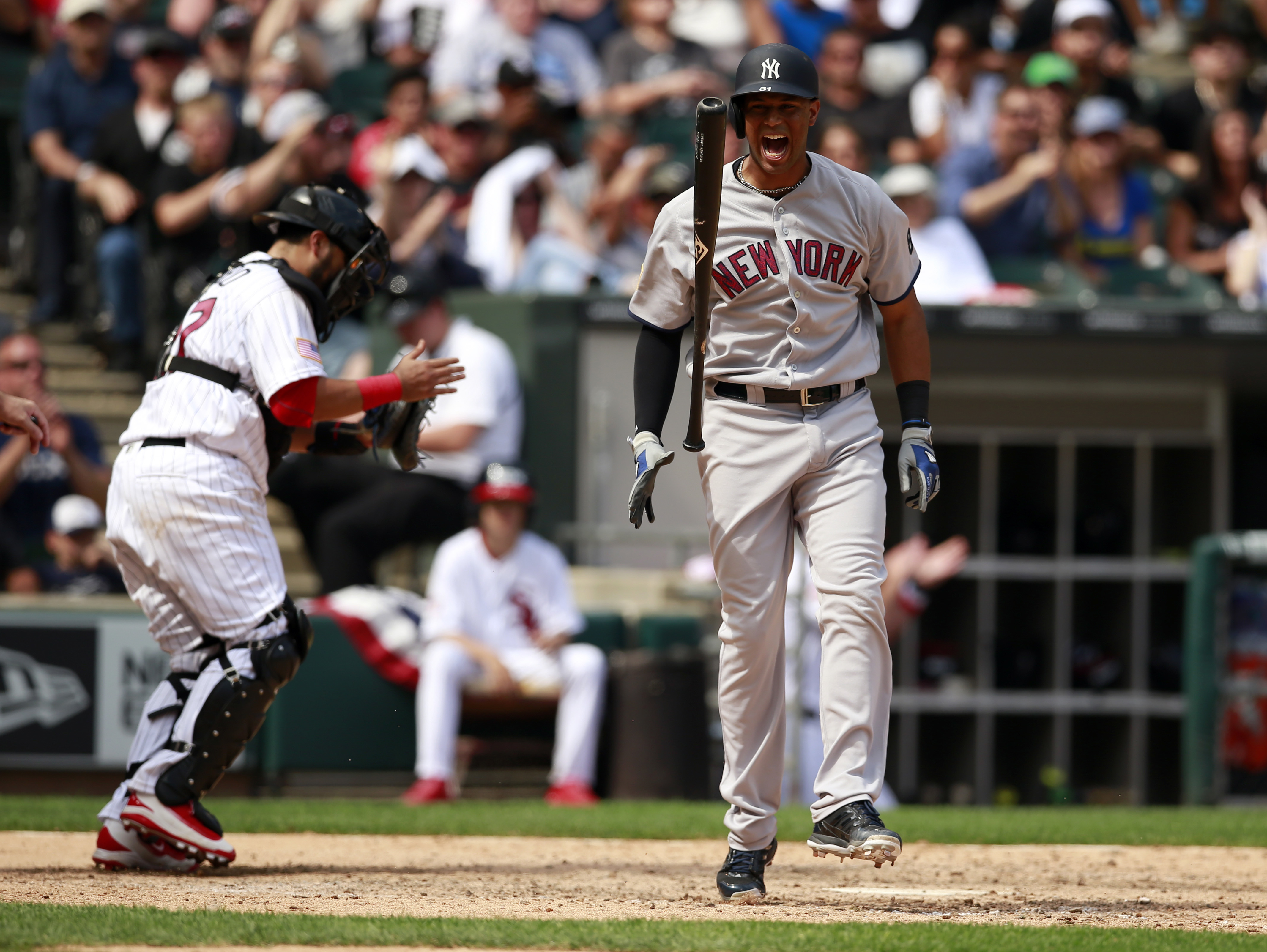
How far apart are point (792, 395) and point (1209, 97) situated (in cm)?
853

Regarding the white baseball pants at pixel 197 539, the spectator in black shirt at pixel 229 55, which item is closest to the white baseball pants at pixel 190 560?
the white baseball pants at pixel 197 539

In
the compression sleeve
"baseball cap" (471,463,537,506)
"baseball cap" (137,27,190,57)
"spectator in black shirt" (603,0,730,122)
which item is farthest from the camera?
"spectator in black shirt" (603,0,730,122)

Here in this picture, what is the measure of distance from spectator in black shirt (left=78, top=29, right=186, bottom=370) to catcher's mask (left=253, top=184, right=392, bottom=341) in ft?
15.2

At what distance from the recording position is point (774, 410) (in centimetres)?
428

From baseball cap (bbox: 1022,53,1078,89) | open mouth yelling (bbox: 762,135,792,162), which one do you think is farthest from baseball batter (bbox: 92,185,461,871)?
baseball cap (bbox: 1022,53,1078,89)

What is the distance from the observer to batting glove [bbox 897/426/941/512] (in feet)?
14.1

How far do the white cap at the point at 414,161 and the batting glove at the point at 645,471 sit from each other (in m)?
5.51

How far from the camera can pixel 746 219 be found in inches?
168

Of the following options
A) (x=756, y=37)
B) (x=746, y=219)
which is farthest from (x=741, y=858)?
(x=756, y=37)

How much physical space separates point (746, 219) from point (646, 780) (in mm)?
3978

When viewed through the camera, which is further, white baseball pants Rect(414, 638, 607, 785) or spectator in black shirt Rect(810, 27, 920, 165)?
spectator in black shirt Rect(810, 27, 920, 165)

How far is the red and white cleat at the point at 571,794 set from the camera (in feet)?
24.1

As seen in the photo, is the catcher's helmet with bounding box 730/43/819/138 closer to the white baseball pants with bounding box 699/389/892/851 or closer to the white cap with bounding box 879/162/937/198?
the white baseball pants with bounding box 699/389/892/851

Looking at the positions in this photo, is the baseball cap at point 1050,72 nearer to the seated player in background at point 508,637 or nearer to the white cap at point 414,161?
the white cap at point 414,161
